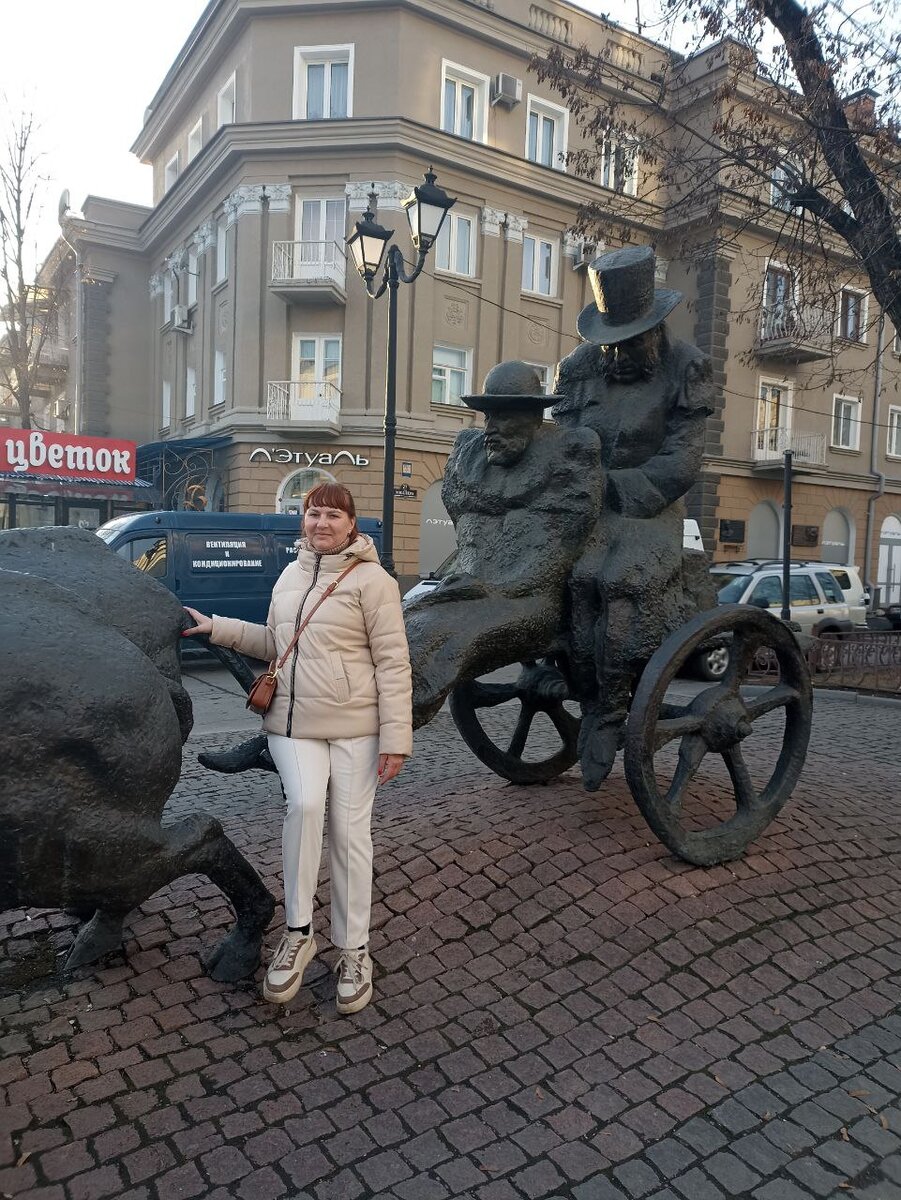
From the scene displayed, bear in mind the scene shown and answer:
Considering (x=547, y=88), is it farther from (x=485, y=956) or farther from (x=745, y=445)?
(x=485, y=956)

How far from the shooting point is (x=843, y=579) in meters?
13.9

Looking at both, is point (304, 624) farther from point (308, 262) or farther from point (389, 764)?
point (308, 262)

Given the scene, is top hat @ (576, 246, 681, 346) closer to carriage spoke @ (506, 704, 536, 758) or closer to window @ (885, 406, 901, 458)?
carriage spoke @ (506, 704, 536, 758)

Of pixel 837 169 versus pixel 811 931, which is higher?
pixel 837 169

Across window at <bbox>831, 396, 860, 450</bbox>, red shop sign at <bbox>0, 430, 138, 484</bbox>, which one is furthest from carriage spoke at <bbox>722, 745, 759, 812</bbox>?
window at <bbox>831, 396, 860, 450</bbox>

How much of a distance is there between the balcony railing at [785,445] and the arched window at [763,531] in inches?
53.5

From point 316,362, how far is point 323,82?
249 inches

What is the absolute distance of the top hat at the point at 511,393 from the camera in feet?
10.7

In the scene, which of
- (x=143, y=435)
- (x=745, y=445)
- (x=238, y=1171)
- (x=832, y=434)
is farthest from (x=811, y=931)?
(x=143, y=435)

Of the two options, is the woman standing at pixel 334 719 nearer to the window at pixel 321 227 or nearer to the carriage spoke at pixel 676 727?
the carriage spoke at pixel 676 727

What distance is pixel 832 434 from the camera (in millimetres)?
26531

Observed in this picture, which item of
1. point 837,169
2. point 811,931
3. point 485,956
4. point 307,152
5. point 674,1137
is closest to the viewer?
point 674,1137

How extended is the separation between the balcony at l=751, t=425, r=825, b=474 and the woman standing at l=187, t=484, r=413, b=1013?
23462 millimetres

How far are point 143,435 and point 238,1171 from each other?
1132 inches
